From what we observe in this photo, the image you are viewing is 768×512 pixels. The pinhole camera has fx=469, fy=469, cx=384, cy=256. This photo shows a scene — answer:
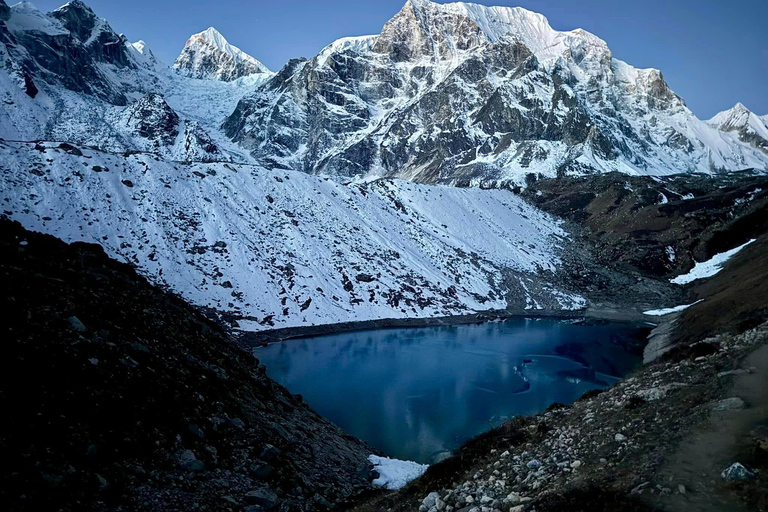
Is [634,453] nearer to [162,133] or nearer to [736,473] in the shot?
[736,473]

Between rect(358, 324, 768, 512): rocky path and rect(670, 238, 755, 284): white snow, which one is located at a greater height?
rect(670, 238, 755, 284): white snow

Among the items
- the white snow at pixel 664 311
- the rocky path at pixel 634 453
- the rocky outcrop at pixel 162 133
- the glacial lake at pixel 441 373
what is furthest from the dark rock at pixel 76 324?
the rocky outcrop at pixel 162 133

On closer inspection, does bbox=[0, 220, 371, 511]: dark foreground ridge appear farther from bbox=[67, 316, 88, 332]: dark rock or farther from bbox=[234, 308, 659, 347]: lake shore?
bbox=[234, 308, 659, 347]: lake shore

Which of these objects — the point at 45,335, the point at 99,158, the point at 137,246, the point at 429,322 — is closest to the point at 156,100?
the point at 99,158

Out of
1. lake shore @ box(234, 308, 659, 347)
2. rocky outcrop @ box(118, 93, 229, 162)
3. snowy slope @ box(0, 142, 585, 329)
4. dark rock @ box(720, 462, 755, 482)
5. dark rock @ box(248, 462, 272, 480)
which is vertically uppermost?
rocky outcrop @ box(118, 93, 229, 162)

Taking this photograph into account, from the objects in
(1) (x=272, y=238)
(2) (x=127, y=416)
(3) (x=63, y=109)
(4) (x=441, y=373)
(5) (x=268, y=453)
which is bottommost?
(4) (x=441, y=373)

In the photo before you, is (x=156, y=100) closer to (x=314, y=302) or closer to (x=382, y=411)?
(x=314, y=302)

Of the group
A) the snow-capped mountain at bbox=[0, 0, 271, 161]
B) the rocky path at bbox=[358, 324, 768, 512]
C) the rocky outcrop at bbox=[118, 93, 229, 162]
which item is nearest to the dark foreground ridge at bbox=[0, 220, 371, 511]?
the rocky path at bbox=[358, 324, 768, 512]

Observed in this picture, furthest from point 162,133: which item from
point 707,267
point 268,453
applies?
point 268,453
